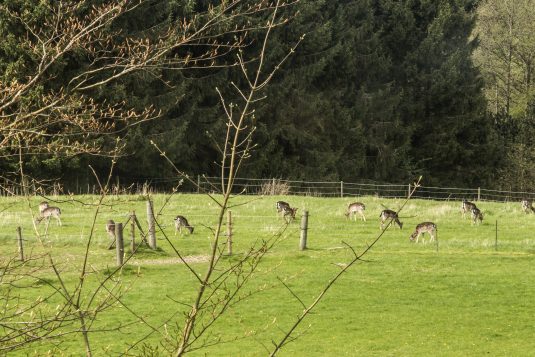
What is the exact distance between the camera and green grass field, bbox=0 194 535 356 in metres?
16.9

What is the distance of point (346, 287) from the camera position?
21844 mm

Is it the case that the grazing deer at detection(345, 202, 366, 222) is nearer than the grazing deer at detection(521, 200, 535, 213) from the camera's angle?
Yes

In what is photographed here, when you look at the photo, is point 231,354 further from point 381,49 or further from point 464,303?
point 381,49

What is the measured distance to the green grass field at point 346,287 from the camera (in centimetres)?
1692

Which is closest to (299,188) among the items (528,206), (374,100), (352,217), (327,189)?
(327,189)

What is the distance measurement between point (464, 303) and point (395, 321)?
8.59 feet

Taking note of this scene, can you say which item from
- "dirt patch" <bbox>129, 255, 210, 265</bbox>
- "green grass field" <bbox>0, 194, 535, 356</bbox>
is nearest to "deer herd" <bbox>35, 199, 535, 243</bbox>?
"green grass field" <bbox>0, 194, 535, 356</bbox>

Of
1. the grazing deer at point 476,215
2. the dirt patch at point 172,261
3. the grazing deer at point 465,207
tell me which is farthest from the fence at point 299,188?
the dirt patch at point 172,261

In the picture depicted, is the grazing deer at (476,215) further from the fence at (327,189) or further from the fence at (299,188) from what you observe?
the fence at (327,189)

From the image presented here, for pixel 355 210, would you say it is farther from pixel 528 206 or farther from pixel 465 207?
pixel 528 206

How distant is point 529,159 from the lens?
55781 millimetres

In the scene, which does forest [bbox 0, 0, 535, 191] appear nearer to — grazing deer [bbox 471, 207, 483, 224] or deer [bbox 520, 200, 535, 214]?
deer [bbox 520, 200, 535, 214]

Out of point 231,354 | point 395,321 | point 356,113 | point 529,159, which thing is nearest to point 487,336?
point 395,321

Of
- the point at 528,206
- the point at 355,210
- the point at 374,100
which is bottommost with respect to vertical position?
the point at 355,210
